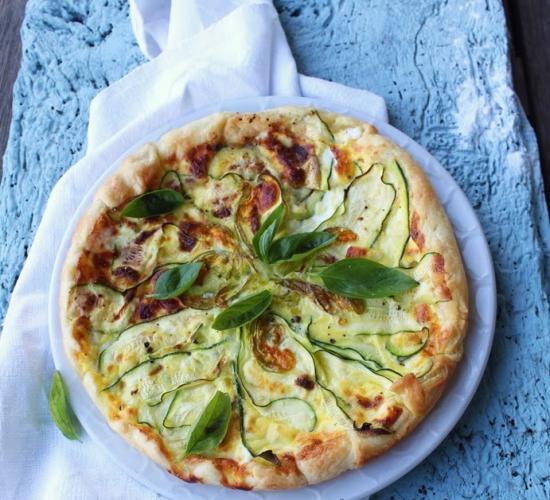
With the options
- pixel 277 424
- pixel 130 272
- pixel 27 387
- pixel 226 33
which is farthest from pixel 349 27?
pixel 27 387

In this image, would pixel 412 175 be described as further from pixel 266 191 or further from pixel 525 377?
pixel 525 377

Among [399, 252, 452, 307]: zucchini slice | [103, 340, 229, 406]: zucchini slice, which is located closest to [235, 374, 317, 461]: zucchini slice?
[103, 340, 229, 406]: zucchini slice

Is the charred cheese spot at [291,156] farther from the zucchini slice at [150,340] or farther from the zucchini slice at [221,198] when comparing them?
the zucchini slice at [150,340]

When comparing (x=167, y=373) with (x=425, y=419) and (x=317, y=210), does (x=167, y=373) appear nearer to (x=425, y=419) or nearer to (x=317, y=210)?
(x=317, y=210)

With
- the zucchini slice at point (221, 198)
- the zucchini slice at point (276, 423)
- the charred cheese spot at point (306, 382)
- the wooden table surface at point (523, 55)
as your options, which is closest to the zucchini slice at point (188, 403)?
the zucchini slice at point (276, 423)

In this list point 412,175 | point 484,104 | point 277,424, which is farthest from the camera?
point 484,104

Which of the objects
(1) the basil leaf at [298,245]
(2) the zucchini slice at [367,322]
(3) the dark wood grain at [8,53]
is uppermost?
(3) the dark wood grain at [8,53]

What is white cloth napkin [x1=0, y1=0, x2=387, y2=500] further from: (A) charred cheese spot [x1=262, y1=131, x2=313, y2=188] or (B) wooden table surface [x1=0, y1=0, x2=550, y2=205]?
(B) wooden table surface [x1=0, y1=0, x2=550, y2=205]
